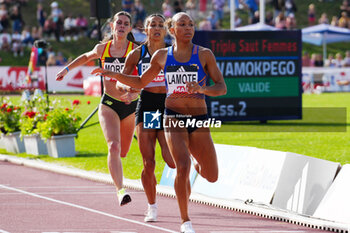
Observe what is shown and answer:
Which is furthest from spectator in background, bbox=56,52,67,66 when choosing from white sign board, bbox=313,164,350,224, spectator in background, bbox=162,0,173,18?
white sign board, bbox=313,164,350,224

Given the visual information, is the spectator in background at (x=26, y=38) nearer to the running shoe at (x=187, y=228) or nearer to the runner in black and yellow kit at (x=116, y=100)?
the runner in black and yellow kit at (x=116, y=100)

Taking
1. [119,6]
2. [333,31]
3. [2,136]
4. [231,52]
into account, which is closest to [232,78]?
[231,52]

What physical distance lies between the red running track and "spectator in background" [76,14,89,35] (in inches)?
1320

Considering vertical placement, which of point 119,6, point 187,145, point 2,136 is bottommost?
point 2,136

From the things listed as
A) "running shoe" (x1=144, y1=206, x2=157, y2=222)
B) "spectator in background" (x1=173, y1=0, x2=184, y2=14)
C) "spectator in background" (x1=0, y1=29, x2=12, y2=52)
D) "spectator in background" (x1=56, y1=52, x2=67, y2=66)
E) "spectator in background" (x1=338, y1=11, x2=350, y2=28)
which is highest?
"spectator in background" (x1=173, y1=0, x2=184, y2=14)

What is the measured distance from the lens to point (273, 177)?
28.7 ft

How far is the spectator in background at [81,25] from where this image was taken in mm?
44353

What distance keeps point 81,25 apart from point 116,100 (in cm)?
3613

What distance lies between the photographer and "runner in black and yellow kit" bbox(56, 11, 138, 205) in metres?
8.99

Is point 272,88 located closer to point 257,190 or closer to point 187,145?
point 257,190

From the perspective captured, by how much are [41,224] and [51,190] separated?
2615 mm

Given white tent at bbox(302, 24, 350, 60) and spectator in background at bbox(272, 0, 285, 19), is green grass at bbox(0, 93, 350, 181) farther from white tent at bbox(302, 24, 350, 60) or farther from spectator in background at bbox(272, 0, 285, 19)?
spectator in background at bbox(272, 0, 285, 19)

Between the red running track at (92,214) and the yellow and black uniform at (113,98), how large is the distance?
3.84 feet

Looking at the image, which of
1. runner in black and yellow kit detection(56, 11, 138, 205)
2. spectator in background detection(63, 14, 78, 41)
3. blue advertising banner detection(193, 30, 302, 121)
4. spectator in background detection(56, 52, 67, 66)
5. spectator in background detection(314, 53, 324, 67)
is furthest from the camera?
spectator in background detection(63, 14, 78, 41)
